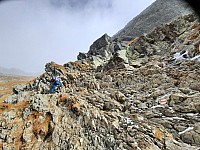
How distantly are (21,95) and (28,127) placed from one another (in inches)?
204

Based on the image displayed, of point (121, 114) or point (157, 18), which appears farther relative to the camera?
point (157, 18)

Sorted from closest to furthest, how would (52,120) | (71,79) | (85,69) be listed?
(52,120) → (71,79) → (85,69)

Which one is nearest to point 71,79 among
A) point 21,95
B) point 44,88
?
point 44,88

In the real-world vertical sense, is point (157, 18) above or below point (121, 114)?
above

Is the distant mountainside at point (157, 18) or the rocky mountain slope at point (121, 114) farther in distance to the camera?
the distant mountainside at point (157, 18)

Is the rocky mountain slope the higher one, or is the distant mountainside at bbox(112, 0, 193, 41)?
the distant mountainside at bbox(112, 0, 193, 41)

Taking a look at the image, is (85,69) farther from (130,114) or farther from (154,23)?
(154,23)

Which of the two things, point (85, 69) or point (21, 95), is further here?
point (85, 69)

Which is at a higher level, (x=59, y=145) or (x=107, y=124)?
(x=107, y=124)

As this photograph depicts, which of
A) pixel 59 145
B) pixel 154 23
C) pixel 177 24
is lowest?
pixel 59 145

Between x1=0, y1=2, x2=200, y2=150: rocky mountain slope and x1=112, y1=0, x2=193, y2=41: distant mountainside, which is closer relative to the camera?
x1=0, y1=2, x2=200, y2=150: rocky mountain slope

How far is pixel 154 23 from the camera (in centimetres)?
5541

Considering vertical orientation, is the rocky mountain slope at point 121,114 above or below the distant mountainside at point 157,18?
below

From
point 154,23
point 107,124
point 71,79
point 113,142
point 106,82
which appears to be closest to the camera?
point 113,142
